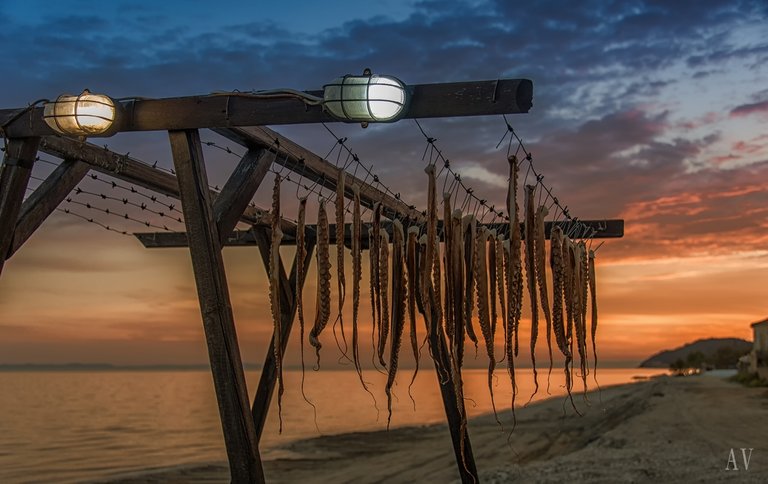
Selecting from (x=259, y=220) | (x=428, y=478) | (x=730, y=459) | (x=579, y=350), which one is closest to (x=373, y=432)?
(x=428, y=478)

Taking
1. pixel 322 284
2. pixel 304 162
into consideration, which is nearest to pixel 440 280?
pixel 322 284

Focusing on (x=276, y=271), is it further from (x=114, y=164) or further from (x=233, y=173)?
(x=114, y=164)

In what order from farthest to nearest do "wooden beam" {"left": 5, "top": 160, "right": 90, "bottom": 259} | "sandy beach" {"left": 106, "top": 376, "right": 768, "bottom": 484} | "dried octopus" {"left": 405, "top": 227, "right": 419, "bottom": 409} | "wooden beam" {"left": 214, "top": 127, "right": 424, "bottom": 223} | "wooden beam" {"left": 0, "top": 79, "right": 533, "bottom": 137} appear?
1. "sandy beach" {"left": 106, "top": 376, "right": 768, "bottom": 484}
2. "wooden beam" {"left": 5, "top": 160, "right": 90, "bottom": 259}
3. "wooden beam" {"left": 214, "top": 127, "right": 424, "bottom": 223}
4. "dried octopus" {"left": 405, "top": 227, "right": 419, "bottom": 409}
5. "wooden beam" {"left": 0, "top": 79, "right": 533, "bottom": 137}

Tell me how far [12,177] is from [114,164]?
1661 mm

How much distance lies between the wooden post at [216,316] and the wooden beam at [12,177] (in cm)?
121

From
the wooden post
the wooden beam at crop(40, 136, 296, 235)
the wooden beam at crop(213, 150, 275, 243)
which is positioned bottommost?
the wooden post

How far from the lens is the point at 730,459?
11688 mm

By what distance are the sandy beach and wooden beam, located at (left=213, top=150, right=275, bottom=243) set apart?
115 inches

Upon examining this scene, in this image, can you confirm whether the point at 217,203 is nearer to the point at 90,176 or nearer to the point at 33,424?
the point at 90,176

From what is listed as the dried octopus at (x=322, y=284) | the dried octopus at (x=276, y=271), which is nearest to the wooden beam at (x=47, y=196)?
the dried octopus at (x=276, y=271)

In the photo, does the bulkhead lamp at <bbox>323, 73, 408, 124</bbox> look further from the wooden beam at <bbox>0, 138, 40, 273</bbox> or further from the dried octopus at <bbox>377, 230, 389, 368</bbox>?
the wooden beam at <bbox>0, 138, 40, 273</bbox>

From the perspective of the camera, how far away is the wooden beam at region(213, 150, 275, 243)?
5.33 meters

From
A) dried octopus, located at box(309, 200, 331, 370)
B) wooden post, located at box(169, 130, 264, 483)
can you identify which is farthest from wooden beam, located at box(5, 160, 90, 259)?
dried octopus, located at box(309, 200, 331, 370)

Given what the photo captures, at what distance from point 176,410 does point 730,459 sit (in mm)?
42992
